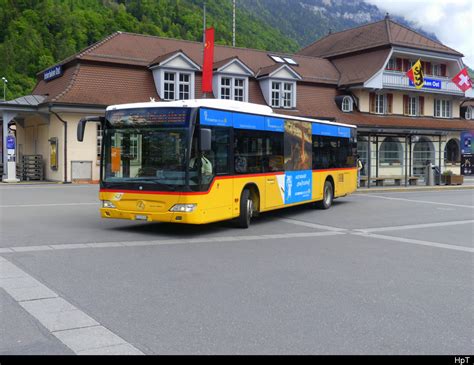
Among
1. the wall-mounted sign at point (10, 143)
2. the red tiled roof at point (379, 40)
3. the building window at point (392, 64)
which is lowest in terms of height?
the wall-mounted sign at point (10, 143)

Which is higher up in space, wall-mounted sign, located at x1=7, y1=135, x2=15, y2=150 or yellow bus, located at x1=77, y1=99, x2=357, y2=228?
wall-mounted sign, located at x1=7, y1=135, x2=15, y2=150

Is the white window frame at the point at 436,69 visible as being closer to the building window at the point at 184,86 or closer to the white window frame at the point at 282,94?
the white window frame at the point at 282,94

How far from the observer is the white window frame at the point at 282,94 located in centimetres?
3775

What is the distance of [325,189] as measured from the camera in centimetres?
1881

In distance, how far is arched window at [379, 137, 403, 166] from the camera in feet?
140

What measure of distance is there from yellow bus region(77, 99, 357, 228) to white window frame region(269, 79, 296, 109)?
2335 centimetres

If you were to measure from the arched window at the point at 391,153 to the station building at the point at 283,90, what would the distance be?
0.25 feet

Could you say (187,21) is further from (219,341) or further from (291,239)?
(219,341)

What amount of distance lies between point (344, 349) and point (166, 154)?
7462 mm

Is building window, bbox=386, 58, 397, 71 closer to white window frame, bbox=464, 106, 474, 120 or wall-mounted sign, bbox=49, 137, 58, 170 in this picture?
white window frame, bbox=464, 106, 474, 120

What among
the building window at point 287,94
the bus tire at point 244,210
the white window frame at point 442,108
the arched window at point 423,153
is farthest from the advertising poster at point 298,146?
the white window frame at point 442,108

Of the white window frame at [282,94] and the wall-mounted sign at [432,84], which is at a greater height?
the wall-mounted sign at [432,84]

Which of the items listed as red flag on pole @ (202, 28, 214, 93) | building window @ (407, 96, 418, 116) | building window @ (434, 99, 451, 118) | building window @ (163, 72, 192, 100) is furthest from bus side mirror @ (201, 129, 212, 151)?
building window @ (434, 99, 451, 118)

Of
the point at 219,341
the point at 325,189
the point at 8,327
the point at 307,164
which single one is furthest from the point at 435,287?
the point at 325,189
